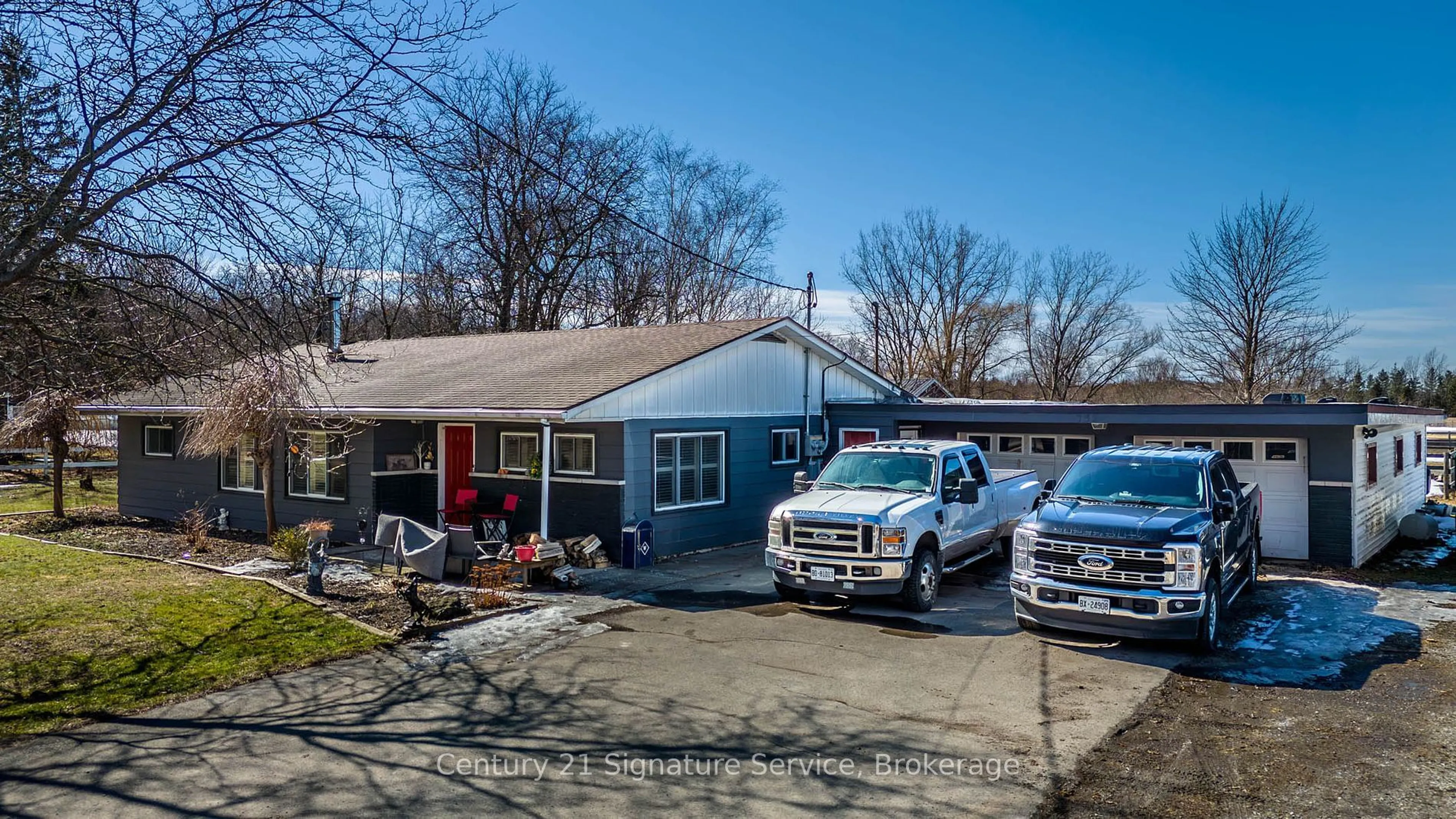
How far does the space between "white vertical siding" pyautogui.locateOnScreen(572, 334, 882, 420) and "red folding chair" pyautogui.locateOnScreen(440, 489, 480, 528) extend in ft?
11.5

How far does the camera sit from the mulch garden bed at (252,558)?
34.6 ft

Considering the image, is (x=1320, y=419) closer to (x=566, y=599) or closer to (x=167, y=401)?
(x=566, y=599)

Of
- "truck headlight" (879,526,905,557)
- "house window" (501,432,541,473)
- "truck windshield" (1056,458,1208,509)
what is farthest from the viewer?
"house window" (501,432,541,473)

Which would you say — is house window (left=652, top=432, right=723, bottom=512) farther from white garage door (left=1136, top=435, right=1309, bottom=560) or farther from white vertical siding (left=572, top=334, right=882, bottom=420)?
white garage door (left=1136, top=435, right=1309, bottom=560)

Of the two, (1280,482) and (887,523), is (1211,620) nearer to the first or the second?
(887,523)

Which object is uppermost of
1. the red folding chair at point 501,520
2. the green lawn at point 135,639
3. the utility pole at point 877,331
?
the utility pole at point 877,331

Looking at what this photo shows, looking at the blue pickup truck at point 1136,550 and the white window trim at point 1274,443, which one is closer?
the blue pickup truck at point 1136,550

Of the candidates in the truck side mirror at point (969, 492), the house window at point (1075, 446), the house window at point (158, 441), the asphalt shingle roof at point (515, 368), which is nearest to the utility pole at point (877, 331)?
the asphalt shingle roof at point (515, 368)

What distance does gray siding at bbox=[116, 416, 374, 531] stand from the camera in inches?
637

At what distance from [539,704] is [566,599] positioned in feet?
13.9

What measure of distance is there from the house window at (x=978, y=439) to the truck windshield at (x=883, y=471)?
640 cm

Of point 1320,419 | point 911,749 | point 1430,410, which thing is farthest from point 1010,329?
point 911,749

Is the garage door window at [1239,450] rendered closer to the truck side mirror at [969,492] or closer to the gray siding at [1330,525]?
the gray siding at [1330,525]

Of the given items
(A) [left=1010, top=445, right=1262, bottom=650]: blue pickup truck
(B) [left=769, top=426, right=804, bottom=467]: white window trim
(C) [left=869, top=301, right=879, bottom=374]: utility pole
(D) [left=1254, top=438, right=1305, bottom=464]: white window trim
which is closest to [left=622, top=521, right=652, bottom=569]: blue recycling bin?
(B) [left=769, top=426, right=804, bottom=467]: white window trim
